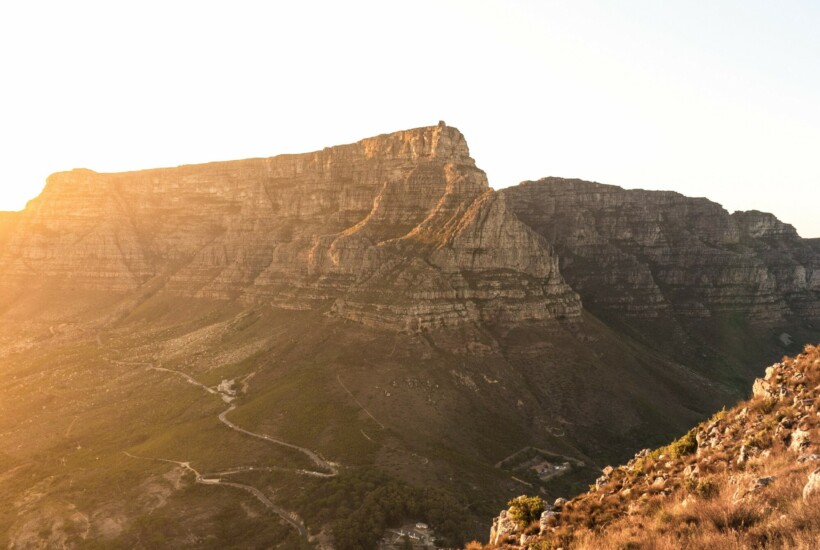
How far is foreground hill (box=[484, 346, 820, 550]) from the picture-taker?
1762cm

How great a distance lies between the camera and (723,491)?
70.0 feet

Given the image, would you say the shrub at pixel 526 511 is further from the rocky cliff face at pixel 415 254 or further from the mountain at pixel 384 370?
the rocky cliff face at pixel 415 254

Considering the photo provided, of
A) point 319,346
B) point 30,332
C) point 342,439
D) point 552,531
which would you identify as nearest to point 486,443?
point 342,439

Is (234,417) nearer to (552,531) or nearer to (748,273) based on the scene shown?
(552,531)

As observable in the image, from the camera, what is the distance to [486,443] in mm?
95438

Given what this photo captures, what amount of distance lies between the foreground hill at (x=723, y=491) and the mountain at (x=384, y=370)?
4131cm

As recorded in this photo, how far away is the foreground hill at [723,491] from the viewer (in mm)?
17625

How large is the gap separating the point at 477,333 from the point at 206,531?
245ft

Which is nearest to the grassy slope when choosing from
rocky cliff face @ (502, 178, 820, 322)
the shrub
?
rocky cliff face @ (502, 178, 820, 322)

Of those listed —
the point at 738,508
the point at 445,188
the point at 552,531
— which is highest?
the point at 445,188

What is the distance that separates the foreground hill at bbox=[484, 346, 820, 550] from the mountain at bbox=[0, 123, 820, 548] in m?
41.3

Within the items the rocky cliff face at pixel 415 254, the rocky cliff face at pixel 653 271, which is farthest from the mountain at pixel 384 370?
the rocky cliff face at pixel 653 271

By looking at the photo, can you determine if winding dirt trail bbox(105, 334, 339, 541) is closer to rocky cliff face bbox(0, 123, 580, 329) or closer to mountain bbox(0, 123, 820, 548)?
mountain bbox(0, 123, 820, 548)

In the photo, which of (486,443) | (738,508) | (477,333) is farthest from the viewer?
(477,333)
